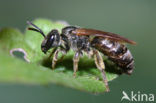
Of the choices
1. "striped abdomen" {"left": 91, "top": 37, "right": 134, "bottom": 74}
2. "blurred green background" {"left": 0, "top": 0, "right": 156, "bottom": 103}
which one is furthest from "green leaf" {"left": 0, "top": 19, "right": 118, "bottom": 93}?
"blurred green background" {"left": 0, "top": 0, "right": 156, "bottom": 103}

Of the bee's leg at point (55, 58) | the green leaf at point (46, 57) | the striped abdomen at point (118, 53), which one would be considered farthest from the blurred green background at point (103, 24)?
the bee's leg at point (55, 58)

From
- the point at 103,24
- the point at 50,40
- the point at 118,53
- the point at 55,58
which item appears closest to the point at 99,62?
the point at 118,53

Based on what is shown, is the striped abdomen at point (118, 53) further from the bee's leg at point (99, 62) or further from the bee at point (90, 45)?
the bee's leg at point (99, 62)

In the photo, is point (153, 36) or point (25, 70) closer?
point (25, 70)

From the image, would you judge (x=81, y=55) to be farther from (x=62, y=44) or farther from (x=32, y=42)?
(x=32, y=42)

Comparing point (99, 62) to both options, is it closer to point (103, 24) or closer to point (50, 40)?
point (50, 40)

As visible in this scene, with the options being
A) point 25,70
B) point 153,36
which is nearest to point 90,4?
point 153,36

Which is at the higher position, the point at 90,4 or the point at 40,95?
the point at 90,4

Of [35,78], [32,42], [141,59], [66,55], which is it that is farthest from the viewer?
[141,59]
